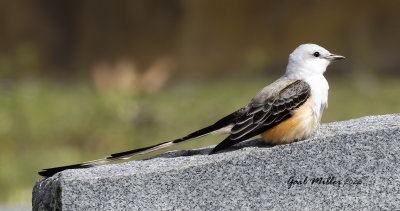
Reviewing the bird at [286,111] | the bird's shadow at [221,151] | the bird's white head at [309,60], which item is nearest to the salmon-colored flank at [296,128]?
the bird at [286,111]

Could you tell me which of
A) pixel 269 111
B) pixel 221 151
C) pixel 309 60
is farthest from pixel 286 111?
pixel 221 151

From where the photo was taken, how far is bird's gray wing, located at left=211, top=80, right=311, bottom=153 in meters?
5.06

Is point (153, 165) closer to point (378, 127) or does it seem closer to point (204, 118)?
point (378, 127)

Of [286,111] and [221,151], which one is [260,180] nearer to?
[221,151]

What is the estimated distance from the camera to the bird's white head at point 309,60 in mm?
5230

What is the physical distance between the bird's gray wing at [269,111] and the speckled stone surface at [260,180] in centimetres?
16

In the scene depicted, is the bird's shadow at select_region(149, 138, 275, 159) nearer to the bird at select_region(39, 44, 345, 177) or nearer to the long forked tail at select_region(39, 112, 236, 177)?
the bird at select_region(39, 44, 345, 177)

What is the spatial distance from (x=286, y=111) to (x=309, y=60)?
0.44 metres

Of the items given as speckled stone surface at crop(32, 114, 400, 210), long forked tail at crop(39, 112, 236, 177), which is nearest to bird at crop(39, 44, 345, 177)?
long forked tail at crop(39, 112, 236, 177)

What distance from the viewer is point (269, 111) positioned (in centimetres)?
509

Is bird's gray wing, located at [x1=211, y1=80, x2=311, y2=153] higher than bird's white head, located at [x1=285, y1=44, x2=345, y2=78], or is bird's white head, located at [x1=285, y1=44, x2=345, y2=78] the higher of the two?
bird's white head, located at [x1=285, y1=44, x2=345, y2=78]

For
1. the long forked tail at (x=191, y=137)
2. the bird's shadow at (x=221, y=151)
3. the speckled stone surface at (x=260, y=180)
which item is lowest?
the speckled stone surface at (x=260, y=180)

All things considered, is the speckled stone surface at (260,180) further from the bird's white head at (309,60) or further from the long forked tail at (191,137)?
the bird's white head at (309,60)

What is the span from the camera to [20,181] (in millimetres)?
8289
